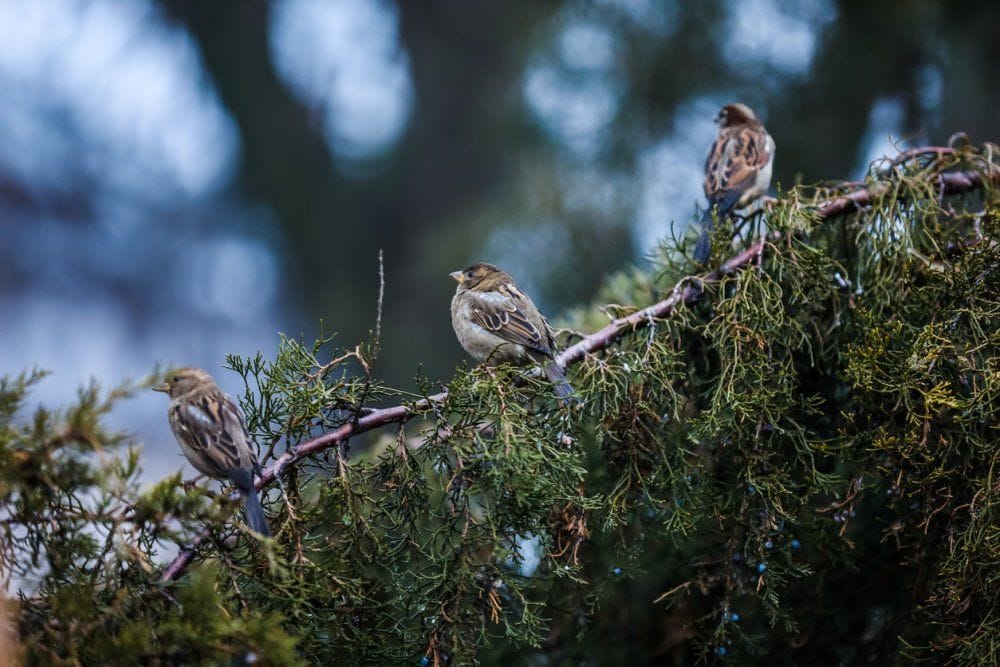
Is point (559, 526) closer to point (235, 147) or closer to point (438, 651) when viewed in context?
point (438, 651)

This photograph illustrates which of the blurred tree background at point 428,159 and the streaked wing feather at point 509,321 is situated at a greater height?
the blurred tree background at point 428,159

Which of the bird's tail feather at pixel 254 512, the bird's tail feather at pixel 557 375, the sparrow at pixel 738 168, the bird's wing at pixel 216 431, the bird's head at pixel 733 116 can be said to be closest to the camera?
the bird's tail feather at pixel 254 512

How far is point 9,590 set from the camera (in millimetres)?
2059

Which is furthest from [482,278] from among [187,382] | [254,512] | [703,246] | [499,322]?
[254,512]

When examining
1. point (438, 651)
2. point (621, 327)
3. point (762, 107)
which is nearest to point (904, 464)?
point (621, 327)

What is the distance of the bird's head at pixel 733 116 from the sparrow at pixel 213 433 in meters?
3.90

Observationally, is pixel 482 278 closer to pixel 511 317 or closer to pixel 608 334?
pixel 511 317

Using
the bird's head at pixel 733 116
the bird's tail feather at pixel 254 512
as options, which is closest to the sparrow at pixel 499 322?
the bird's tail feather at pixel 254 512

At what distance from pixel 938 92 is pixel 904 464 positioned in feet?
17.4

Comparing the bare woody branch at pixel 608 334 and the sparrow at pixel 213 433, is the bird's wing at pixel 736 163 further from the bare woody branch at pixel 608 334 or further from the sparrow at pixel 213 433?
the sparrow at pixel 213 433

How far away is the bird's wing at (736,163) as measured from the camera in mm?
4898

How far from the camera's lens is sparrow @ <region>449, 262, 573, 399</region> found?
3633mm

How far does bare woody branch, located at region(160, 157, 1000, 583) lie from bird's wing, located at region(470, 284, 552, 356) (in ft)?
1.20

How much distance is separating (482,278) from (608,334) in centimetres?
155
